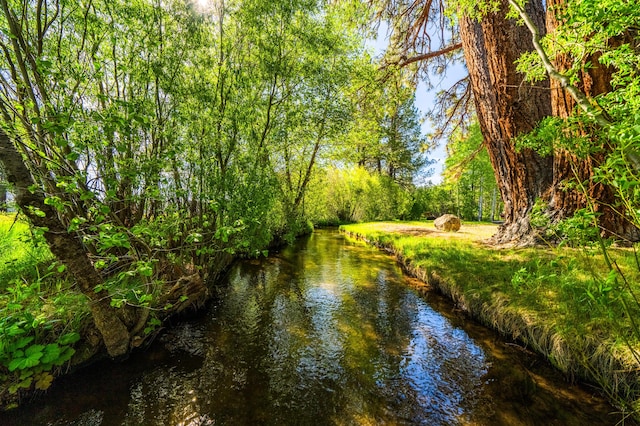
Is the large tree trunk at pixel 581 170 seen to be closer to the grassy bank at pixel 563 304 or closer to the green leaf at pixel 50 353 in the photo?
the grassy bank at pixel 563 304

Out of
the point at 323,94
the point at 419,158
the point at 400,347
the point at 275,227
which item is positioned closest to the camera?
the point at 400,347

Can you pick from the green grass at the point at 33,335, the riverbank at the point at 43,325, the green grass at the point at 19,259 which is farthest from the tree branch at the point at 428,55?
the green grass at the point at 19,259

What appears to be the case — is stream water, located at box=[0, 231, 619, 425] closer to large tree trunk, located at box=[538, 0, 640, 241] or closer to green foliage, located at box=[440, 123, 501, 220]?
large tree trunk, located at box=[538, 0, 640, 241]

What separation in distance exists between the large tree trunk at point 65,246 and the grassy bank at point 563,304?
4.41 metres

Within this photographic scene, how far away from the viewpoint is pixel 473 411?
278cm

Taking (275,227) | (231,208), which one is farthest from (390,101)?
(231,208)

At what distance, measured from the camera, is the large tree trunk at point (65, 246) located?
7.82 ft

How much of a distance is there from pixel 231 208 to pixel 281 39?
16.6ft

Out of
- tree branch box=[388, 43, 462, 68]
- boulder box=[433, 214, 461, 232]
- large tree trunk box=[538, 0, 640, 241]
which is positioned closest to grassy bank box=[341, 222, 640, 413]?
large tree trunk box=[538, 0, 640, 241]

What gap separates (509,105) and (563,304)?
16.8 feet

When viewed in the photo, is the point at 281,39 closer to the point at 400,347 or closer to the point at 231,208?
the point at 231,208

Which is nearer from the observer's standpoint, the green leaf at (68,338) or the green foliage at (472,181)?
the green leaf at (68,338)

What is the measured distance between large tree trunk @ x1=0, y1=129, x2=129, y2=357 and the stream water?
0.46 meters

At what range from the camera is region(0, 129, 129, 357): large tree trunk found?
238 centimetres
